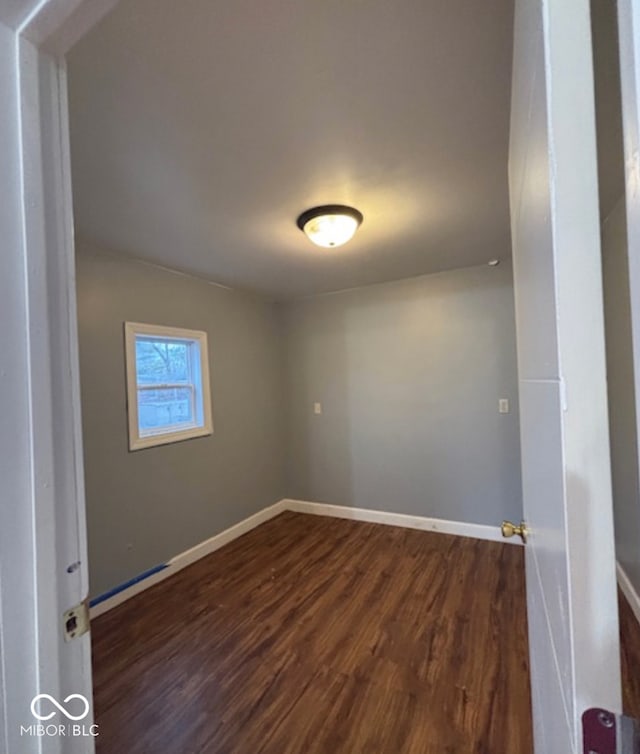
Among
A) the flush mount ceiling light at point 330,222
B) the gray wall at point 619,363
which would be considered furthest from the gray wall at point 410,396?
the gray wall at point 619,363

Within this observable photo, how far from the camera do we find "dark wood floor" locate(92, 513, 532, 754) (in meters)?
1.49

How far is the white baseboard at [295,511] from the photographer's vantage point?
254 cm

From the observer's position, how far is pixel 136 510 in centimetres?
257

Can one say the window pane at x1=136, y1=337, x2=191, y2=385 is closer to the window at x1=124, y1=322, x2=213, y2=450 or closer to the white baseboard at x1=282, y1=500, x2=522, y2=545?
the window at x1=124, y1=322, x2=213, y2=450

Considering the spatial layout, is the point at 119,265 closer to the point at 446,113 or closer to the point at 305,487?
the point at 446,113

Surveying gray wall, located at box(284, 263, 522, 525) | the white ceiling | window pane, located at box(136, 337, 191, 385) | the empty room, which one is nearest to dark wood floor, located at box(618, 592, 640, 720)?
the empty room

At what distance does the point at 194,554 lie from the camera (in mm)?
2973

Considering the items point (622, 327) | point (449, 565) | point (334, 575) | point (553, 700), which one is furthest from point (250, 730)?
point (622, 327)

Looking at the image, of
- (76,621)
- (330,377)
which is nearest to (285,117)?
(76,621)

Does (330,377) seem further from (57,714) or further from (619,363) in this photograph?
(57,714)

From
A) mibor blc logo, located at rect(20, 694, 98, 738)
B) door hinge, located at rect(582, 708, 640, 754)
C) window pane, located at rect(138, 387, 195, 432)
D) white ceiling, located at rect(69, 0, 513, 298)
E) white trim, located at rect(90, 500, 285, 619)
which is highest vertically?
white ceiling, located at rect(69, 0, 513, 298)

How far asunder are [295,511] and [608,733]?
3881 mm

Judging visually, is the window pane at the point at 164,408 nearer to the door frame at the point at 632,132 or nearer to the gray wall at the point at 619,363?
the gray wall at the point at 619,363

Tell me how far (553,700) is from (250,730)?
4.94 feet
